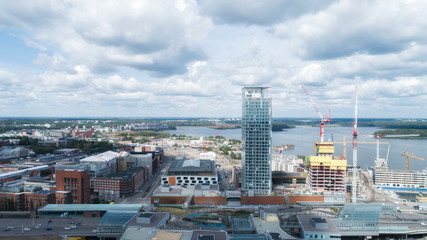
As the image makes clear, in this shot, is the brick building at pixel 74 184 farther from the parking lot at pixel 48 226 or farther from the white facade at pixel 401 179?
the white facade at pixel 401 179

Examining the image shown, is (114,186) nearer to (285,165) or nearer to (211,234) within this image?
(211,234)

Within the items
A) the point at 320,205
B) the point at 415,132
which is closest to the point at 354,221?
the point at 320,205

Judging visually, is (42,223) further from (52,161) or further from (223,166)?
(223,166)

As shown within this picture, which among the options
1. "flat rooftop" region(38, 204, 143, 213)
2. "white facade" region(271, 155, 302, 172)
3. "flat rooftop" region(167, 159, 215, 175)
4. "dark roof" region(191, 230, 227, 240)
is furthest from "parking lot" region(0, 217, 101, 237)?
"white facade" region(271, 155, 302, 172)

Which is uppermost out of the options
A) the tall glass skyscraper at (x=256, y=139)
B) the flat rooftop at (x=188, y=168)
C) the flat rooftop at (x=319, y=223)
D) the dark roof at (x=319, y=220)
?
the tall glass skyscraper at (x=256, y=139)

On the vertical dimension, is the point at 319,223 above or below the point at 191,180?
above

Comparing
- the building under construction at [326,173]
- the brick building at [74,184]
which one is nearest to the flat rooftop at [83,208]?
the brick building at [74,184]

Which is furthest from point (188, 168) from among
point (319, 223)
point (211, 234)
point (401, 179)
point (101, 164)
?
point (401, 179)
